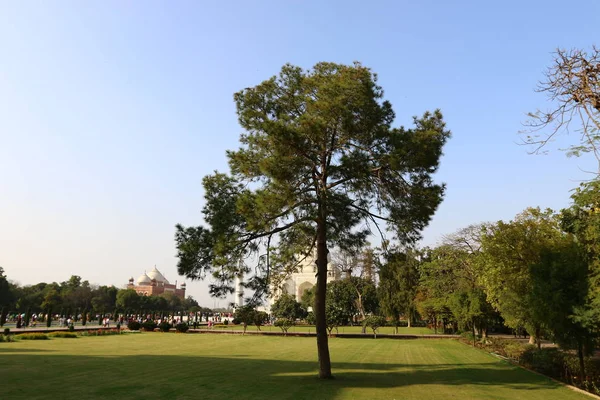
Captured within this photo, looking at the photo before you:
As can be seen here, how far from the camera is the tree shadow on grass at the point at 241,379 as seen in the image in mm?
12859

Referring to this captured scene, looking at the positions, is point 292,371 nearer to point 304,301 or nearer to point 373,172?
point 373,172

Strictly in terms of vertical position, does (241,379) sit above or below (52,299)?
below

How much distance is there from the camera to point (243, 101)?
16906 mm

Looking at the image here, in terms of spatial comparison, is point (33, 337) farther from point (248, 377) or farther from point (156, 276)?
point (156, 276)

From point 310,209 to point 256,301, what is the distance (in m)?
4.34

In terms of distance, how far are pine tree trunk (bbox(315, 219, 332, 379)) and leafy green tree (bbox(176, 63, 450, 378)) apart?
0.04 metres

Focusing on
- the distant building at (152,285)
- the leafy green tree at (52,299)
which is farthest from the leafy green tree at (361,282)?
the distant building at (152,285)

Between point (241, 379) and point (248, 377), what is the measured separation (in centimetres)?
58

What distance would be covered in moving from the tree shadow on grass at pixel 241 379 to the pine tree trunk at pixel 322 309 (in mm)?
589

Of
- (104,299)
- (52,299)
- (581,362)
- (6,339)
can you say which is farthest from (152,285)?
(581,362)

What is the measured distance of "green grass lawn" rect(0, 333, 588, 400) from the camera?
1297 cm

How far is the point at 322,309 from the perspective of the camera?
16.3 m

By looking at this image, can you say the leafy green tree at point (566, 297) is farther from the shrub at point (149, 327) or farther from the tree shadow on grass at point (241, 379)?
the shrub at point (149, 327)

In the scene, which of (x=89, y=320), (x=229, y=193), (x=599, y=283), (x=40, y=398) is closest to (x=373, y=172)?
(x=229, y=193)
